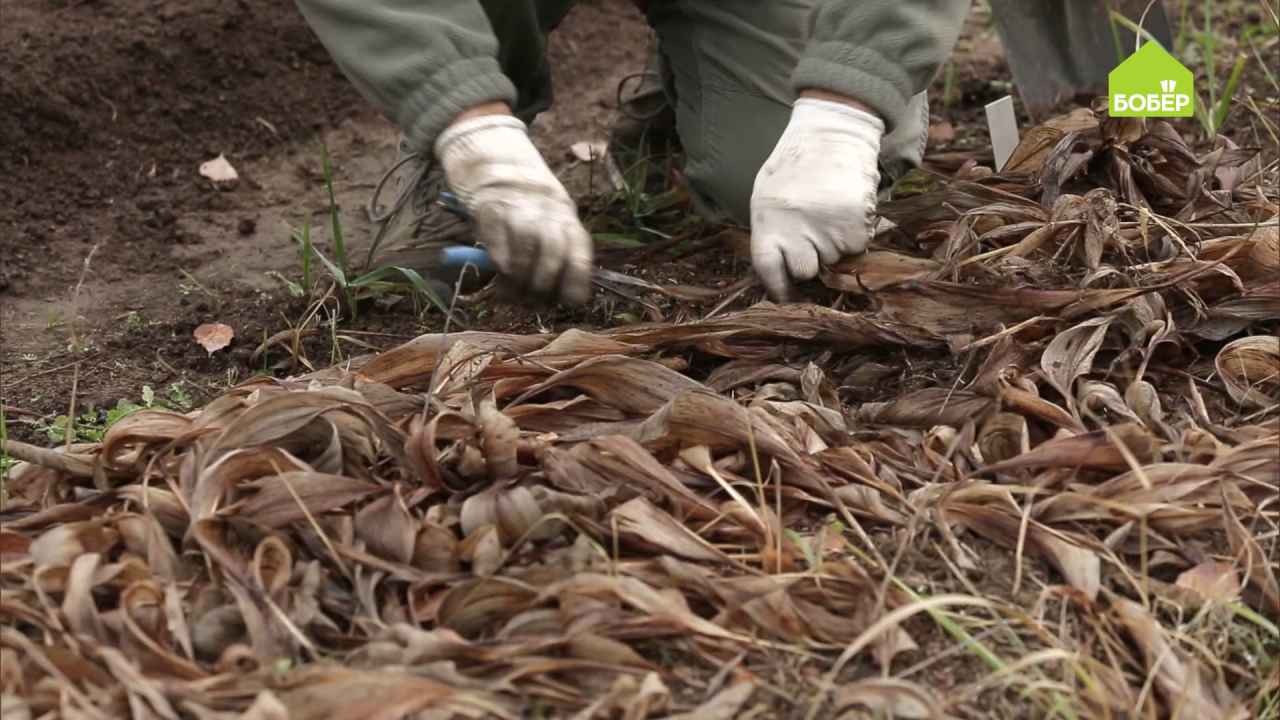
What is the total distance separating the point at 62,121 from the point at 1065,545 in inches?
82.7

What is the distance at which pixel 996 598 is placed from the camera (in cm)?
131

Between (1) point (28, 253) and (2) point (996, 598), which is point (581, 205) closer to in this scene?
(1) point (28, 253)

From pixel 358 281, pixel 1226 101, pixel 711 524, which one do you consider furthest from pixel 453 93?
pixel 1226 101

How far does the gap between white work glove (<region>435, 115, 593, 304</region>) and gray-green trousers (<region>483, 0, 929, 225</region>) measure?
509 mm

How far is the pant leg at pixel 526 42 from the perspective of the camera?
235 cm

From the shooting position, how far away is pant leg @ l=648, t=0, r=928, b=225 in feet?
7.54

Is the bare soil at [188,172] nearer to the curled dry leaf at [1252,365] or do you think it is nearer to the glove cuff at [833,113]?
the glove cuff at [833,113]

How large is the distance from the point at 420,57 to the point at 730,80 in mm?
685

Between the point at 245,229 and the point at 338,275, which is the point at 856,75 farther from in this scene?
the point at 245,229

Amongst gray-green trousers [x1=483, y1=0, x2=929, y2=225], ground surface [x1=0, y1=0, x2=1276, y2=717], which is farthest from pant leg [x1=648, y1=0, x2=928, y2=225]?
ground surface [x1=0, y1=0, x2=1276, y2=717]

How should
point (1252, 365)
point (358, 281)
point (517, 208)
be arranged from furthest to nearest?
1. point (358, 281)
2. point (517, 208)
3. point (1252, 365)

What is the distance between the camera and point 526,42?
2.41 metres

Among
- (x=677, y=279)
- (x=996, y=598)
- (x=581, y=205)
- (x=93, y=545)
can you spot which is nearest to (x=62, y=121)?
(x=581, y=205)

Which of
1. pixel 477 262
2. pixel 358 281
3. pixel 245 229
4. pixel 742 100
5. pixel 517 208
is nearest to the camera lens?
pixel 517 208
